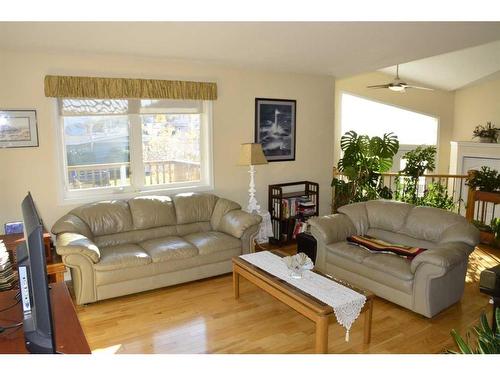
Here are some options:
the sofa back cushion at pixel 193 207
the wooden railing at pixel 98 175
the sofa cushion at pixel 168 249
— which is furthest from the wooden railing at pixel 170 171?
the sofa cushion at pixel 168 249

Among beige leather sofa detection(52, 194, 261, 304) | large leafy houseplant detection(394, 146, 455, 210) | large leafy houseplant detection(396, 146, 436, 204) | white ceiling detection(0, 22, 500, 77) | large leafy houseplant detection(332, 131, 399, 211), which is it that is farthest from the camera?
large leafy houseplant detection(396, 146, 436, 204)

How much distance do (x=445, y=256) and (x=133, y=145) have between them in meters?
3.42

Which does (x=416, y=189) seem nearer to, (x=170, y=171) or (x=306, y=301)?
(x=170, y=171)

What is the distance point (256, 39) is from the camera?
13.0 feet

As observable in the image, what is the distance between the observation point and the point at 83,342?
5.61ft

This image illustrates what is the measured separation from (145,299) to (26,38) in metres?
2.58

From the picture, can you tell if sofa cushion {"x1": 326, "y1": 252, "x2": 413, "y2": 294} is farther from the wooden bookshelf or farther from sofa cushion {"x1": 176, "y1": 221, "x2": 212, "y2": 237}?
sofa cushion {"x1": 176, "y1": 221, "x2": 212, "y2": 237}

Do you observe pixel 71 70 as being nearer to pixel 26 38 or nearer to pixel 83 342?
pixel 26 38

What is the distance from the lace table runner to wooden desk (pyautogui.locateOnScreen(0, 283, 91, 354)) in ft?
5.31

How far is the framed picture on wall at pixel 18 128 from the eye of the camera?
12.5 ft

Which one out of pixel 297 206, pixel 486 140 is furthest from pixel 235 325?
pixel 486 140

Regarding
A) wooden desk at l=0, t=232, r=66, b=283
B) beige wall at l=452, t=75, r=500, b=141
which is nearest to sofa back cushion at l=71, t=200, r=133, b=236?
wooden desk at l=0, t=232, r=66, b=283

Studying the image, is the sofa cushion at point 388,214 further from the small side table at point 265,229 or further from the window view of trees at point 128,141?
the window view of trees at point 128,141

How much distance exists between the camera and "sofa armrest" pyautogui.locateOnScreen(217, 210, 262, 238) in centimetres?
430
